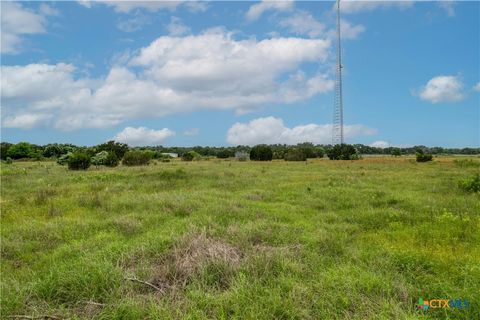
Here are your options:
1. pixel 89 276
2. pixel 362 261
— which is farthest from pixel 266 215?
pixel 89 276

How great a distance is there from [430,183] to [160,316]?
1559 centimetres

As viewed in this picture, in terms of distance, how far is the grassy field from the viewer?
14.7ft

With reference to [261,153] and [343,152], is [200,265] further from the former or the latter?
[343,152]

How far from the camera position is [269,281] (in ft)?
16.6

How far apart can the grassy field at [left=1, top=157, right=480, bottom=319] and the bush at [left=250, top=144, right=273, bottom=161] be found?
38056 mm

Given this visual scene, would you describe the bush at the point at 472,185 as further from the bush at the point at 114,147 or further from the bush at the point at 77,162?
the bush at the point at 114,147

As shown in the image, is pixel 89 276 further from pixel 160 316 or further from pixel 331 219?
pixel 331 219

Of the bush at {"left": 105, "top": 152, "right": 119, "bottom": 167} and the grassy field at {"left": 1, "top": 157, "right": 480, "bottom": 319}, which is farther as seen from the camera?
the bush at {"left": 105, "top": 152, "right": 119, "bottom": 167}

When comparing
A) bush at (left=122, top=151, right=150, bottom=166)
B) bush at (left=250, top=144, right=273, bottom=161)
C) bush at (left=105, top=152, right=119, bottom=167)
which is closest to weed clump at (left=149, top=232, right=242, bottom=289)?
bush at (left=105, top=152, right=119, bottom=167)

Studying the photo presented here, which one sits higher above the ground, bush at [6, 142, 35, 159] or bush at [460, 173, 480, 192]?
bush at [6, 142, 35, 159]

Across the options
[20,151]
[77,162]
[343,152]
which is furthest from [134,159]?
[20,151]

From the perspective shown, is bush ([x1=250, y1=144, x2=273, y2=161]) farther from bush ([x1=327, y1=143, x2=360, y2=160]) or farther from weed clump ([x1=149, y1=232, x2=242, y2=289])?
weed clump ([x1=149, y1=232, x2=242, y2=289])

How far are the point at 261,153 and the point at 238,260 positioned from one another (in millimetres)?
43914

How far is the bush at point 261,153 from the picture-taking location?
49.3 m
